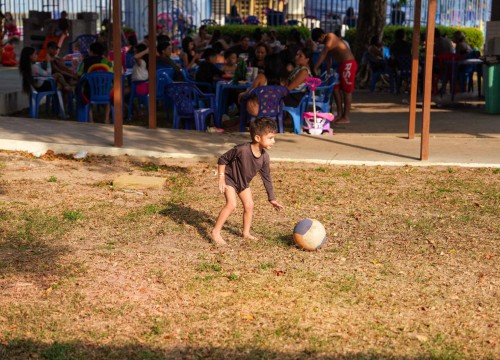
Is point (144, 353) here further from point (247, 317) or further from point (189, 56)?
point (189, 56)

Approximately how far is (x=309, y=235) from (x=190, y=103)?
662 cm

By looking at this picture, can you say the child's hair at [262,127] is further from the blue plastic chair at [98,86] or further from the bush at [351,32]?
the bush at [351,32]

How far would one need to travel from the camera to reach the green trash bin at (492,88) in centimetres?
1595

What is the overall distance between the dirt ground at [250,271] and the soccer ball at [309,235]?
72 millimetres

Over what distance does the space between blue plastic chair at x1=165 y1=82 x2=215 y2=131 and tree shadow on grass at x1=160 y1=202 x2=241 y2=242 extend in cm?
458

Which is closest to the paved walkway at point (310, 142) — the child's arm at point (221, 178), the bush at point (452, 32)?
the child's arm at point (221, 178)

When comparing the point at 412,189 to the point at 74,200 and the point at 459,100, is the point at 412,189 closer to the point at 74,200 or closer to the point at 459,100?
the point at 74,200

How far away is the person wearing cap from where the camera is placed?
566 inches

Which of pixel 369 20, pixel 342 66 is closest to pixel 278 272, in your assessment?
pixel 342 66

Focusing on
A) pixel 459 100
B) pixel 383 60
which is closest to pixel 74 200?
pixel 459 100

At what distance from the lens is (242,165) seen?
23.7 feet

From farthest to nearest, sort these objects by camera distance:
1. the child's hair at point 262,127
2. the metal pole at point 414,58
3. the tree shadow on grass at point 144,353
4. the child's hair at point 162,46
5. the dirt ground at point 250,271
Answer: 1. the child's hair at point 162,46
2. the metal pole at point 414,58
3. the child's hair at point 262,127
4. the dirt ground at point 250,271
5. the tree shadow on grass at point 144,353

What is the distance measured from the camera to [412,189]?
9.57 metres

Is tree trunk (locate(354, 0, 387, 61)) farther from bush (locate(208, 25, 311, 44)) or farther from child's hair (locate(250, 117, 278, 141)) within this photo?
child's hair (locate(250, 117, 278, 141))
